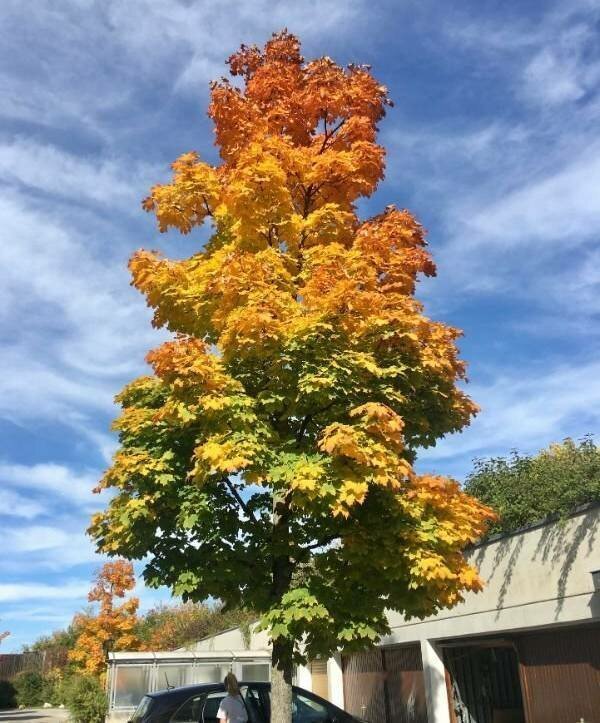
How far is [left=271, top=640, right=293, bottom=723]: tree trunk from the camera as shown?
8.34m

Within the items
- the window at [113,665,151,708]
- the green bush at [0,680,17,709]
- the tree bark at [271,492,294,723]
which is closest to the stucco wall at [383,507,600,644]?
the tree bark at [271,492,294,723]

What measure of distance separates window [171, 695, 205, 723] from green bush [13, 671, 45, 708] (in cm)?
4546

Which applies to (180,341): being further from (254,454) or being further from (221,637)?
(221,637)

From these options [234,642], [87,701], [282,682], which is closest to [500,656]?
[282,682]

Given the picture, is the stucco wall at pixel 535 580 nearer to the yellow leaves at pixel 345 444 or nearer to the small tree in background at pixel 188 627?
the yellow leaves at pixel 345 444

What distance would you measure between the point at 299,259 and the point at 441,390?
102 inches

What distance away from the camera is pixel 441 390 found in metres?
8.87

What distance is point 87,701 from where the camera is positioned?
2212 cm

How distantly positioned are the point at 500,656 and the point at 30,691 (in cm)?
4639

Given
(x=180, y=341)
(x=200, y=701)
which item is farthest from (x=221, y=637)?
(x=180, y=341)

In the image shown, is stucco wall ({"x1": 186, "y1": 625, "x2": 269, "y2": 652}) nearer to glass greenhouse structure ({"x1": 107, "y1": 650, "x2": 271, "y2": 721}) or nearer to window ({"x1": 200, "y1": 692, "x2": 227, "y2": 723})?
glass greenhouse structure ({"x1": 107, "y1": 650, "x2": 271, "y2": 721})

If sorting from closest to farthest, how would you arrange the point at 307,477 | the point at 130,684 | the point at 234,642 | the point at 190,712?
the point at 307,477, the point at 190,712, the point at 130,684, the point at 234,642

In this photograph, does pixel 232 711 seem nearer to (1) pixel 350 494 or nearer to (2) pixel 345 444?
(1) pixel 350 494

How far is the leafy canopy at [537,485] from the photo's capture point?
1091 cm
